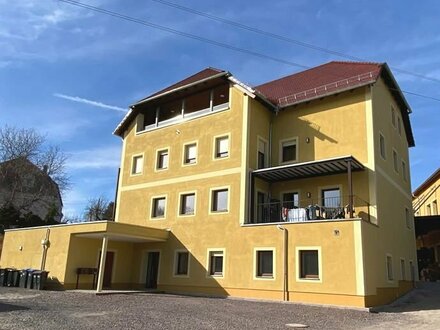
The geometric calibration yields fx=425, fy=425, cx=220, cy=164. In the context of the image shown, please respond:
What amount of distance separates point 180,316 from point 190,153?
12452 millimetres

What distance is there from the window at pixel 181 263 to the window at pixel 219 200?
2771mm

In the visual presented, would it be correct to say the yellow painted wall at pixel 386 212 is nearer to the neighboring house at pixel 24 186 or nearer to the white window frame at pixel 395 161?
the white window frame at pixel 395 161

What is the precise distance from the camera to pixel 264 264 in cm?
1859

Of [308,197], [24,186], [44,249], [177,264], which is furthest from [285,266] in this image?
[24,186]

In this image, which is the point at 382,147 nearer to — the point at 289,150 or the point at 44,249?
the point at 289,150

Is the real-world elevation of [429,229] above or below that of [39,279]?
above

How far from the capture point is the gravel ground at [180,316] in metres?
10.1

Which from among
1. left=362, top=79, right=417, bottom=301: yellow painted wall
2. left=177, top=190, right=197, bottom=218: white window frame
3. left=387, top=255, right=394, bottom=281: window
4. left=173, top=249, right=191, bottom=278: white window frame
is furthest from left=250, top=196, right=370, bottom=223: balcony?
left=173, top=249, right=191, bottom=278: white window frame

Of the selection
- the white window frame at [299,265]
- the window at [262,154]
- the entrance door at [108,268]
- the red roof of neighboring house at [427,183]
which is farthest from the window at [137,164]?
the red roof of neighboring house at [427,183]

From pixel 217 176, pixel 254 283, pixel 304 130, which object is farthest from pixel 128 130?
pixel 254 283

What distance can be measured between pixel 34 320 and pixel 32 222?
93.4 ft

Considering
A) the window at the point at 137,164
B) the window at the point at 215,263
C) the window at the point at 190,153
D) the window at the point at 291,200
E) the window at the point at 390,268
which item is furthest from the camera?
the window at the point at 137,164

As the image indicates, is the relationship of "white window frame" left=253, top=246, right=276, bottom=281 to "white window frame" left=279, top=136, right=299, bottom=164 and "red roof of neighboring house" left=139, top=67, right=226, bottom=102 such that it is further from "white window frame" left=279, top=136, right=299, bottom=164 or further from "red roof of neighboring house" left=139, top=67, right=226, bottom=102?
"red roof of neighboring house" left=139, top=67, right=226, bottom=102

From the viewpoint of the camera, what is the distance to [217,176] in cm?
2147
